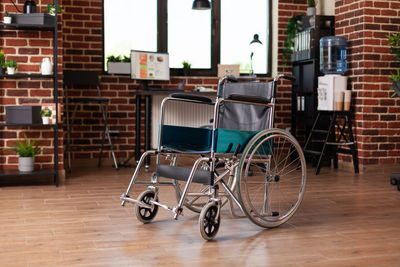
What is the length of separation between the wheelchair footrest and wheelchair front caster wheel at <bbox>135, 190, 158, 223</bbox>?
17 centimetres

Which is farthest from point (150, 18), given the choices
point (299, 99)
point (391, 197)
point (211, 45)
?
point (391, 197)

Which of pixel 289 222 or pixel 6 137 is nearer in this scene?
pixel 289 222

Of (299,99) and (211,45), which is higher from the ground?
(211,45)

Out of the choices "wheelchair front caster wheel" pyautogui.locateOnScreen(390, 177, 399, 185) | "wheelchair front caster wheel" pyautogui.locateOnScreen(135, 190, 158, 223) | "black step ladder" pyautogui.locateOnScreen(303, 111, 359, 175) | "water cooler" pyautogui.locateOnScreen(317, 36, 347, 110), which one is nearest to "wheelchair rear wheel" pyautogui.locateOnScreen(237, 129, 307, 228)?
"wheelchair front caster wheel" pyautogui.locateOnScreen(135, 190, 158, 223)

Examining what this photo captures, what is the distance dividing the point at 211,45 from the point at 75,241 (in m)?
4.17

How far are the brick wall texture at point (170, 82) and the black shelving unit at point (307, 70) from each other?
179 mm

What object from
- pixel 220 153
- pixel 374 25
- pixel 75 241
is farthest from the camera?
pixel 374 25

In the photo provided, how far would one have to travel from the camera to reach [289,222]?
3289 millimetres

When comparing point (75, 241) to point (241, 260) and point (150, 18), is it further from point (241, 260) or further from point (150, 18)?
point (150, 18)

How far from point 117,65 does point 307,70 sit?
2115 millimetres

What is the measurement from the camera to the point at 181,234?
117 inches

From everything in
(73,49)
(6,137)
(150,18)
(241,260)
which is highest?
(150,18)

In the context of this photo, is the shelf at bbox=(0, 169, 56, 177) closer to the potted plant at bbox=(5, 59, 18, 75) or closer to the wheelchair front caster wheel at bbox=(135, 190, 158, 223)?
the potted plant at bbox=(5, 59, 18, 75)

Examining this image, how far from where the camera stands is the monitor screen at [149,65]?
5875 millimetres
